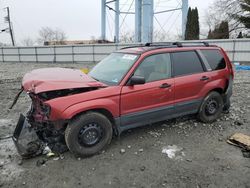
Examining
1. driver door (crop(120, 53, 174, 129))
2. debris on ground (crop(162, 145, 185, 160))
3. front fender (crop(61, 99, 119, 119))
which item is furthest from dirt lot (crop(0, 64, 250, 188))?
front fender (crop(61, 99, 119, 119))

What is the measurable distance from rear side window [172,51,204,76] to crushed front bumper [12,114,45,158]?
280cm

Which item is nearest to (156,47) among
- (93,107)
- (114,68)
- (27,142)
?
(114,68)

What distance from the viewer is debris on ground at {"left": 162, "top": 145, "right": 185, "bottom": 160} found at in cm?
390

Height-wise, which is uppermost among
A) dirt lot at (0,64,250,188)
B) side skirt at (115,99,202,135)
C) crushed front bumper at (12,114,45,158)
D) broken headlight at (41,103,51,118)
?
broken headlight at (41,103,51,118)

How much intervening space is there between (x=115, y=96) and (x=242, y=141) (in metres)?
2.44

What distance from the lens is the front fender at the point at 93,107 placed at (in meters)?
3.53

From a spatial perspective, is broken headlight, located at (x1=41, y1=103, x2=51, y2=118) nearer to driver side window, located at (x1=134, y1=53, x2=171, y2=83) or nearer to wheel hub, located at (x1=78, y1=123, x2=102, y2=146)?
wheel hub, located at (x1=78, y1=123, x2=102, y2=146)

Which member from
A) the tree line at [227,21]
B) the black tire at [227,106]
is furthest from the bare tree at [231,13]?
the black tire at [227,106]

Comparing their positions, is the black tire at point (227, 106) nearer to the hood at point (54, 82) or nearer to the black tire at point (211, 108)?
the black tire at point (211, 108)

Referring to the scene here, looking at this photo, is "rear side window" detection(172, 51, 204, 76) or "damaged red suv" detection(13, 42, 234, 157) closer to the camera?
"damaged red suv" detection(13, 42, 234, 157)

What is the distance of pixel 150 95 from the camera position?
4.21 metres

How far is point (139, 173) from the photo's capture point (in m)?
3.43

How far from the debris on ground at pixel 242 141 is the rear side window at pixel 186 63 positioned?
58.4 inches

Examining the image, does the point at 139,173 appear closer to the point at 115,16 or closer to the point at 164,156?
the point at 164,156
